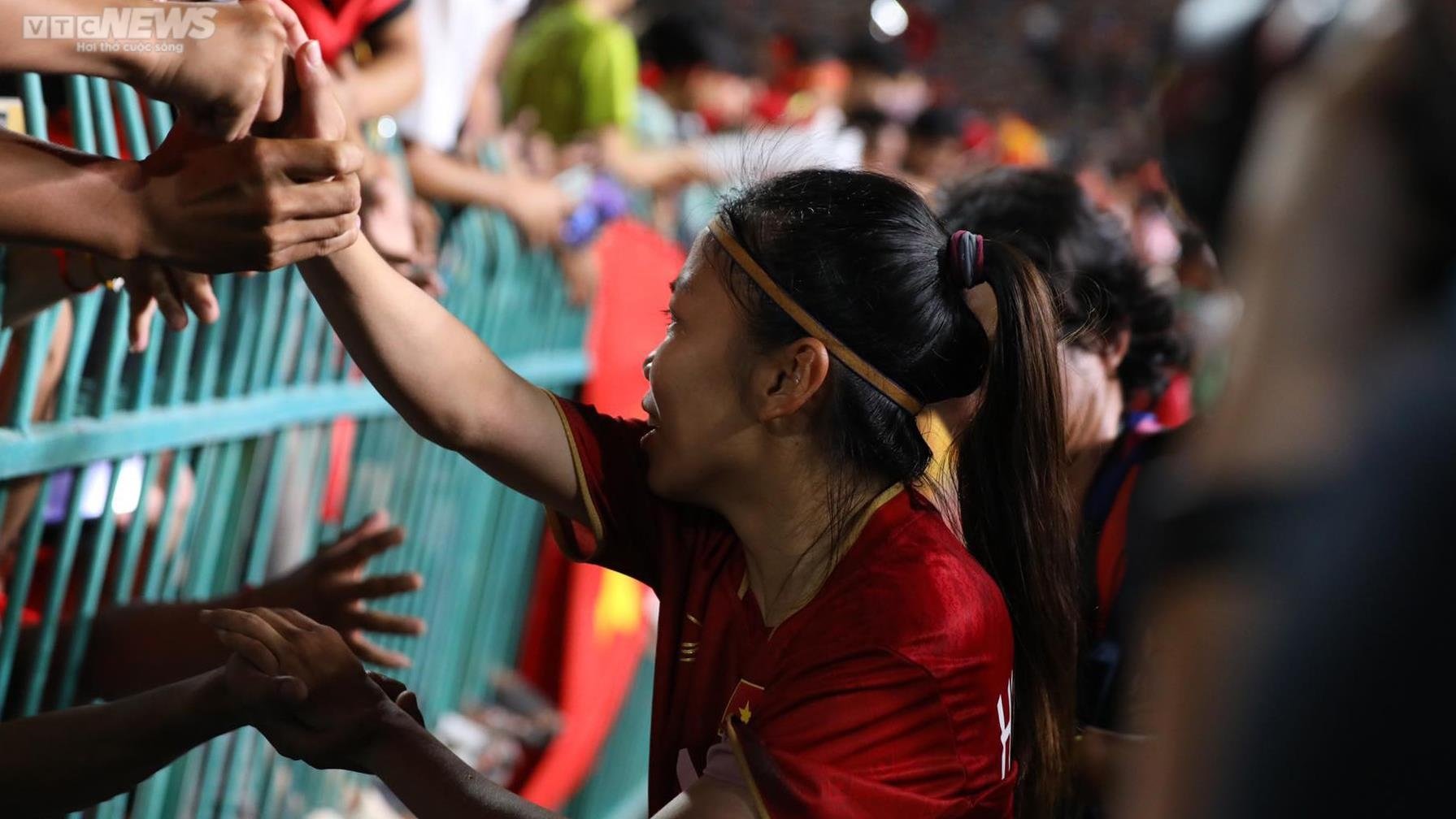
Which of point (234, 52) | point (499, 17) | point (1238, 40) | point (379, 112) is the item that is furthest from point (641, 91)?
point (1238, 40)

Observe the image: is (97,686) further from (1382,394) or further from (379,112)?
(1382,394)

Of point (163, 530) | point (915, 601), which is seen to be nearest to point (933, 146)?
point (163, 530)

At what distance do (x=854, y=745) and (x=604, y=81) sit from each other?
12.6 feet

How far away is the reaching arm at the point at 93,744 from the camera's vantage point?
1.58 meters

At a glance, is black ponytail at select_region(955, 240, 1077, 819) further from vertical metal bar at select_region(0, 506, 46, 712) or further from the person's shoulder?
vertical metal bar at select_region(0, 506, 46, 712)

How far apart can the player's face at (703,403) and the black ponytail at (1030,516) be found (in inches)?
11.4

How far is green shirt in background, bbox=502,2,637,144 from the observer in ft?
16.4

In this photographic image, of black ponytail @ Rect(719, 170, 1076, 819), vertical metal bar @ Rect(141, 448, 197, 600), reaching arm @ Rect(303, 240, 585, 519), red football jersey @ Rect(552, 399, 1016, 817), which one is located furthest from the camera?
vertical metal bar @ Rect(141, 448, 197, 600)

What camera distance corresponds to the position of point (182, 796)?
2309mm

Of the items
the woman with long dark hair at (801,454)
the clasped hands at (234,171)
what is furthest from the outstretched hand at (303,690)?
the clasped hands at (234,171)

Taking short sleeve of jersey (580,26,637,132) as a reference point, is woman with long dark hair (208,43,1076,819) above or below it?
below

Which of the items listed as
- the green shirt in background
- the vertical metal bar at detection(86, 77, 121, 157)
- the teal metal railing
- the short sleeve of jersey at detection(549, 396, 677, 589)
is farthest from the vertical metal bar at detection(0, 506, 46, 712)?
the green shirt in background

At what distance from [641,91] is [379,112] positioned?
3.67 m

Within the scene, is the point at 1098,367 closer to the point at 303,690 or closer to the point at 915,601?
the point at 915,601
